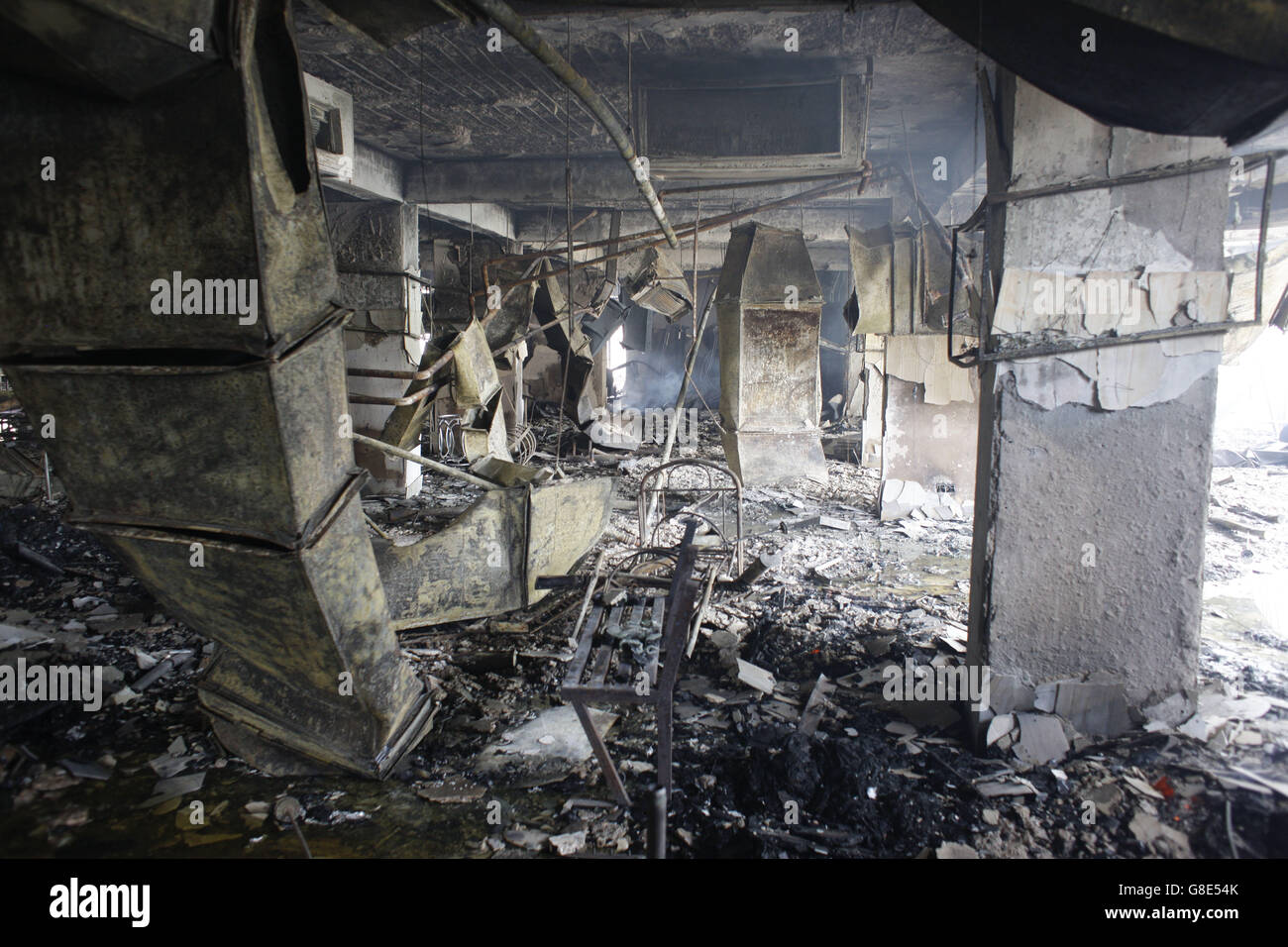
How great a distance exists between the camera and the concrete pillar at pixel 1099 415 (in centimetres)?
305

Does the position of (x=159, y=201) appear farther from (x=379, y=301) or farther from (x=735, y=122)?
(x=379, y=301)

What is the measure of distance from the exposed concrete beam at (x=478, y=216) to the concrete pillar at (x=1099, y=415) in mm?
7014

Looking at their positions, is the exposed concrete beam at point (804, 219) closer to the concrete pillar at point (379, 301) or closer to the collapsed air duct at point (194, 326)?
the concrete pillar at point (379, 301)

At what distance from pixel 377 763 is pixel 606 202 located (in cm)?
640

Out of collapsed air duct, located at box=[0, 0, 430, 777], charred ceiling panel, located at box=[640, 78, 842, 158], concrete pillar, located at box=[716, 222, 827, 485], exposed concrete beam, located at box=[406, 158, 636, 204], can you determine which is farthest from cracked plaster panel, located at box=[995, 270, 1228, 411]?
exposed concrete beam, located at box=[406, 158, 636, 204]

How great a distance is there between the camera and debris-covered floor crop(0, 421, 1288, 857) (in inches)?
110

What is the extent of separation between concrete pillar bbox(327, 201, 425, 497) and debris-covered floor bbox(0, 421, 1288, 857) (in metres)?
3.64

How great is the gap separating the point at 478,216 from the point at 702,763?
28.9ft

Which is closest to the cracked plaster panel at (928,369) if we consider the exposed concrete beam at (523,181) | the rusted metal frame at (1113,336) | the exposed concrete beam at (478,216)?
the exposed concrete beam at (523,181)

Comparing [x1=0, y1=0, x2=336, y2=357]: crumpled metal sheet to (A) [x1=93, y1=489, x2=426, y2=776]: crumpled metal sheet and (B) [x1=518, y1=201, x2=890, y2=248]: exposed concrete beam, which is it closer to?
(A) [x1=93, y1=489, x2=426, y2=776]: crumpled metal sheet

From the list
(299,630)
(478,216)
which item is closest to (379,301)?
(478,216)

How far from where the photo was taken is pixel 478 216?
32.7ft

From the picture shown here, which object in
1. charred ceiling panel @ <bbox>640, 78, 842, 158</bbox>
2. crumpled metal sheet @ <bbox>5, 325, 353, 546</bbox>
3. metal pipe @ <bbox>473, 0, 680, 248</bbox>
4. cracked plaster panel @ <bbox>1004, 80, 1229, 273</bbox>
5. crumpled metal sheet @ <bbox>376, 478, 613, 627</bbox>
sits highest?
charred ceiling panel @ <bbox>640, 78, 842, 158</bbox>
